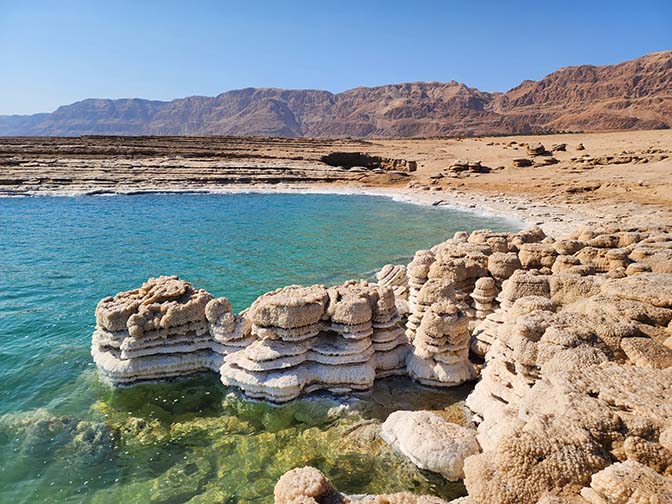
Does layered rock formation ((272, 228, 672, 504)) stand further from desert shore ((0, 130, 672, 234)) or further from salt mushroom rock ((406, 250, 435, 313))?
desert shore ((0, 130, 672, 234))

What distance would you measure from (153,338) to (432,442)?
535cm

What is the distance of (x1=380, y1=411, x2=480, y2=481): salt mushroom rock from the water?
172 millimetres

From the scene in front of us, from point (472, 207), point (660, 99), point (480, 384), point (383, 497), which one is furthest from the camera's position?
point (660, 99)

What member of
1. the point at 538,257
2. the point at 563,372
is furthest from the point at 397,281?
the point at 563,372

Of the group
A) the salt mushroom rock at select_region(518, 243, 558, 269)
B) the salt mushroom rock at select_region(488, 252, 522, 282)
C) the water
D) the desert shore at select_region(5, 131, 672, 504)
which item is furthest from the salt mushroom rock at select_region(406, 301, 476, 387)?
the salt mushroom rock at select_region(518, 243, 558, 269)

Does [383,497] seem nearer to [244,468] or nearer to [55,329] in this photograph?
[244,468]

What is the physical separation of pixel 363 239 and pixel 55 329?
1434cm

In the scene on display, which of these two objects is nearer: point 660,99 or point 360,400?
point 360,400

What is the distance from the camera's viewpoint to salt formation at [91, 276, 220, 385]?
800 centimetres

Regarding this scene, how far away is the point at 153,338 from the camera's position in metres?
8.05

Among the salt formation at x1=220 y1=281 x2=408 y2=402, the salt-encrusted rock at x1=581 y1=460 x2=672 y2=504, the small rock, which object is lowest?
the salt formation at x1=220 y1=281 x2=408 y2=402

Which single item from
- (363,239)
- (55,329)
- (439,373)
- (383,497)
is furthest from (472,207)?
(383,497)

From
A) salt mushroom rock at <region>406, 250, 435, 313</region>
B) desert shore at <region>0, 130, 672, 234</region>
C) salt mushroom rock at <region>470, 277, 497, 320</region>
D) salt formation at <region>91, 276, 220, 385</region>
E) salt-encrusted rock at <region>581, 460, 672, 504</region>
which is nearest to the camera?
salt-encrusted rock at <region>581, 460, 672, 504</region>

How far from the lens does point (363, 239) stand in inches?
871
